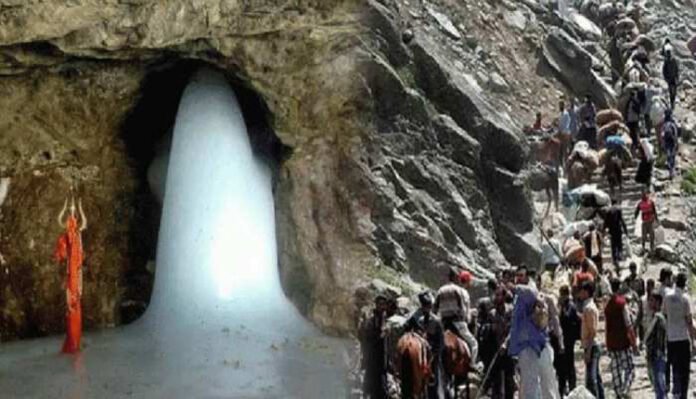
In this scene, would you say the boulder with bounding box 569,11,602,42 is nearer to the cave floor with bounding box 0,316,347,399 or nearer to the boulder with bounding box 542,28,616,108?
the boulder with bounding box 542,28,616,108

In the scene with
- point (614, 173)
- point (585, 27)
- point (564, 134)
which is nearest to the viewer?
point (614, 173)

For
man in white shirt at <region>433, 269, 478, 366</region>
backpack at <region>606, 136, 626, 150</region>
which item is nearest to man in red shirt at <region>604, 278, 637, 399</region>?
man in white shirt at <region>433, 269, 478, 366</region>

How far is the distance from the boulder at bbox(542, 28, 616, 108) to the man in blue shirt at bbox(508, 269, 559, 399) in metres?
16.6

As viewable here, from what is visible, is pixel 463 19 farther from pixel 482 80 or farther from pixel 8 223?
pixel 8 223

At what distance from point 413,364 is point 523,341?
39.7 inches

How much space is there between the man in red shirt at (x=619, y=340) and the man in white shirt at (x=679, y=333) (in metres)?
0.42

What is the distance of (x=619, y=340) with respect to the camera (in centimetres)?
1178

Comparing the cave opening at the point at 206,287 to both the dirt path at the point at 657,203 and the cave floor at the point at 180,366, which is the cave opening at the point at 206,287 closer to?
the cave floor at the point at 180,366

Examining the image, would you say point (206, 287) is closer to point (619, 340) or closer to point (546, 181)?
point (619, 340)

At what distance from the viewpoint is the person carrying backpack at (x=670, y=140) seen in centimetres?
2147

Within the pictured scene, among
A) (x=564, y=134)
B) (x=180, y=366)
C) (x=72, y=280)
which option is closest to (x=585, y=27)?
(x=564, y=134)

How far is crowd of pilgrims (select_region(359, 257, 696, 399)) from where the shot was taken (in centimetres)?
1073

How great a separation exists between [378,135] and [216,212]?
2414 mm

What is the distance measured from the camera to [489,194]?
17609 millimetres
